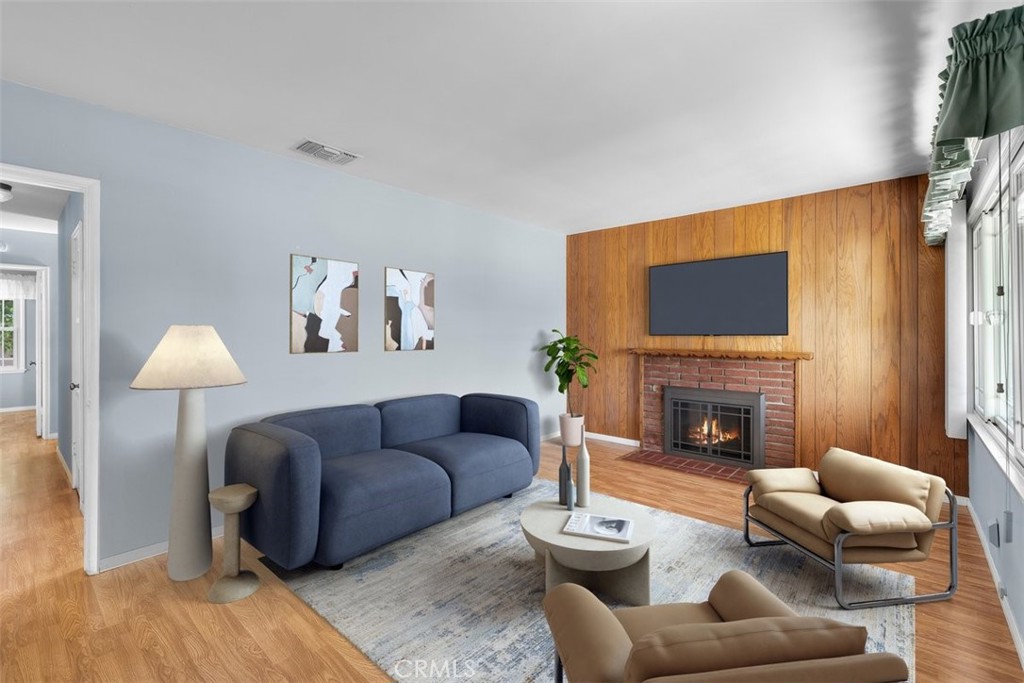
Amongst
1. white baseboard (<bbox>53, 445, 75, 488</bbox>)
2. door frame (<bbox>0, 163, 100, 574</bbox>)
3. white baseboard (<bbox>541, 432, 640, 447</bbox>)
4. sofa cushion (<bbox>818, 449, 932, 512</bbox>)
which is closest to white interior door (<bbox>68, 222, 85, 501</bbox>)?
white baseboard (<bbox>53, 445, 75, 488</bbox>)

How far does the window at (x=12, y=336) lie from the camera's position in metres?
6.76

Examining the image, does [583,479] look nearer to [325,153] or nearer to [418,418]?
[418,418]

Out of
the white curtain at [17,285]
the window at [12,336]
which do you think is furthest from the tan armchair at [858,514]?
the window at [12,336]

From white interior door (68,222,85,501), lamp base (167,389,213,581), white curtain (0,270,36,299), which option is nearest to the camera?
lamp base (167,389,213,581)

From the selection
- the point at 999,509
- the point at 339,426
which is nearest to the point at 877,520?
the point at 999,509

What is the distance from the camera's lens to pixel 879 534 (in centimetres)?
227

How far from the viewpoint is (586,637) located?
50.7 inches

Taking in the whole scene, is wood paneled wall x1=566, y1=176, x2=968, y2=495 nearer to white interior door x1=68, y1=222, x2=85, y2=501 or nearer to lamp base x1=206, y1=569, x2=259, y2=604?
lamp base x1=206, y1=569, x2=259, y2=604

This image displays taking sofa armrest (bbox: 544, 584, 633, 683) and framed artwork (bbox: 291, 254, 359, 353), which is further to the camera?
framed artwork (bbox: 291, 254, 359, 353)

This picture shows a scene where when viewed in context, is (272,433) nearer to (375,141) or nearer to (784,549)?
(375,141)

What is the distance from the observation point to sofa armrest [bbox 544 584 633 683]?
1.19m

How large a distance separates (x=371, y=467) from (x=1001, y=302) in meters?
3.88

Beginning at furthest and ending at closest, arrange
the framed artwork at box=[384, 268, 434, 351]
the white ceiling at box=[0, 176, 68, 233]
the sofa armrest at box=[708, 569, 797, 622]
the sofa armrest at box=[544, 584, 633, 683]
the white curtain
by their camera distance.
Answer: the white curtain
the framed artwork at box=[384, 268, 434, 351]
the white ceiling at box=[0, 176, 68, 233]
the sofa armrest at box=[708, 569, 797, 622]
the sofa armrest at box=[544, 584, 633, 683]

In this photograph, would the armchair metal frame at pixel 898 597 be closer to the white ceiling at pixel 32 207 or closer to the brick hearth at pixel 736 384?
the brick hearth at pixel 736 384
